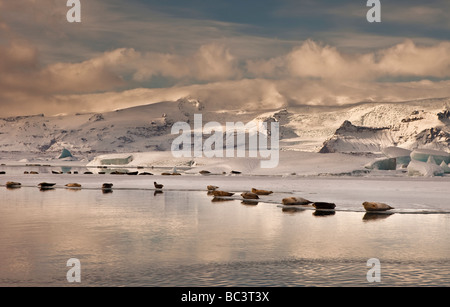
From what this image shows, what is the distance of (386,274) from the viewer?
12.2 metres

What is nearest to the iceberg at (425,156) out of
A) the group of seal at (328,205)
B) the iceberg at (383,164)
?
the iceberg at (383,164)

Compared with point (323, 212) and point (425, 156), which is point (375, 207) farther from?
→ point (425, 156)

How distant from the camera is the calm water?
465 inches

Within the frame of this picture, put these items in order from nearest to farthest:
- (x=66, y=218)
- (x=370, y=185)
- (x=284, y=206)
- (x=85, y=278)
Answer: (x=85, y=278) < (x=66, y=218) < (x=284, y=206) < (x=370, y=185)

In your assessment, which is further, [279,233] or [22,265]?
[279,233]

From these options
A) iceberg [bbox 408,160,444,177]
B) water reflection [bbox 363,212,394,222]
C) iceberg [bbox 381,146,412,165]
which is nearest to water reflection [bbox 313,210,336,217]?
water reflection [bbox 363,212,394,222]

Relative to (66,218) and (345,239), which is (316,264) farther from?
(66,218)

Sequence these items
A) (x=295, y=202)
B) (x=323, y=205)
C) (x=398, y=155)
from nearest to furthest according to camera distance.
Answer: (x=323, y=205) → (x=295, y=202) → (x=398, y=155)

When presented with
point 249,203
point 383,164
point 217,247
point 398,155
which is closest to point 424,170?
point 383,164

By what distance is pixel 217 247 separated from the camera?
15.3 m

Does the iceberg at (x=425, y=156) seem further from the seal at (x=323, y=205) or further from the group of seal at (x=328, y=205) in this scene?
the seal at (x=323, y=205)

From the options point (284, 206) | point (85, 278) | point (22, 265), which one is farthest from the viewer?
point (284, 206)
